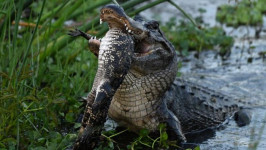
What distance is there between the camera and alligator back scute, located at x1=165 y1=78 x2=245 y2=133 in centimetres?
491

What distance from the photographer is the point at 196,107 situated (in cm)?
516

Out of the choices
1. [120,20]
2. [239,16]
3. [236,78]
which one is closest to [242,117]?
[236,78]

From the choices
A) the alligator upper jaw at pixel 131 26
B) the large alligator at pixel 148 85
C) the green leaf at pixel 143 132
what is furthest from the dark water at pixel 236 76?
the alligator upper jaw at pixel 131 26

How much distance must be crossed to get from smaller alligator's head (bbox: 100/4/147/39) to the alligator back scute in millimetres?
998

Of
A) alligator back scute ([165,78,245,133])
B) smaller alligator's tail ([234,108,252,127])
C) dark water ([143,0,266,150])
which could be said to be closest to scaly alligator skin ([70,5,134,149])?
alligator back scute ([165,78,245,133])

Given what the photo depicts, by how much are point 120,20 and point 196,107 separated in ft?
6.09

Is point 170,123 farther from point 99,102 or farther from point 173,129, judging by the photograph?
point 99,102

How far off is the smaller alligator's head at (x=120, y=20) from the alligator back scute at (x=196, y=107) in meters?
1.00

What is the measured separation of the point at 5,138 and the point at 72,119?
2.98 feet

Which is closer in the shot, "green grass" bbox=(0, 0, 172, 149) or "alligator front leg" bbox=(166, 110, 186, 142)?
"green grass" bbox=(0, 0, 172, 149)

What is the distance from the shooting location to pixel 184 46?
7688 millimetres

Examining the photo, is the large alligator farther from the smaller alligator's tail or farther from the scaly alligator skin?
the smaller alligator's tail

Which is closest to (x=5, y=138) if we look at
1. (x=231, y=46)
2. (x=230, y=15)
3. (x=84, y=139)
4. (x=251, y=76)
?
(x=84, y=139)

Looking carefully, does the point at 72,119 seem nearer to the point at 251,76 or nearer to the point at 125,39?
the point at 125,39
